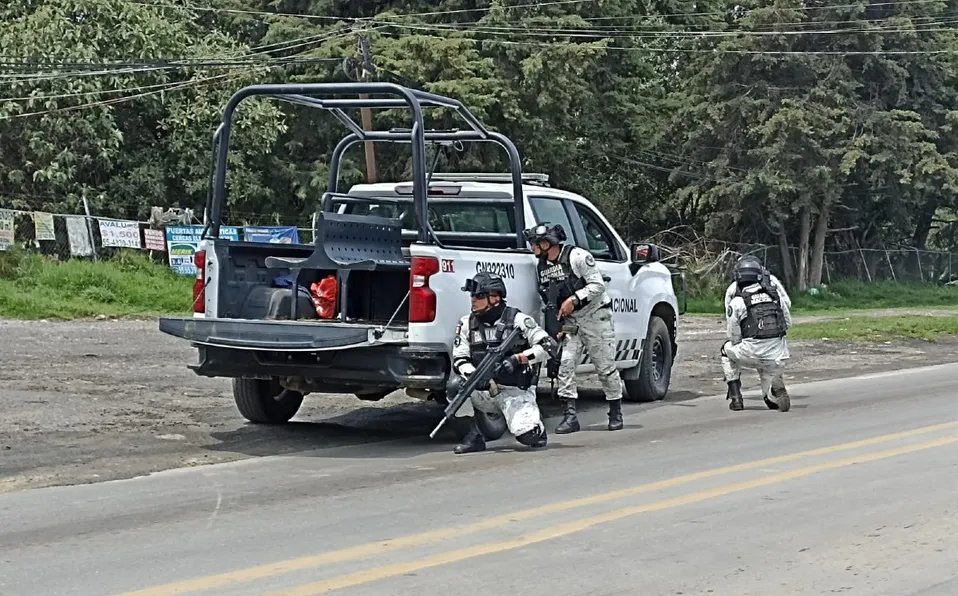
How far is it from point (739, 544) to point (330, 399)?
699cm

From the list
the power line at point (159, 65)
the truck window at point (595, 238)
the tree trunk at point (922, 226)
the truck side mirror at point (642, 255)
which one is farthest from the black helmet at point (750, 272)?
the tree trunk at point (922, 226)

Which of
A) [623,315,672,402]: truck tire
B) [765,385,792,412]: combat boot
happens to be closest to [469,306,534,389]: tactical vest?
[623,315,672,402]: truck tire

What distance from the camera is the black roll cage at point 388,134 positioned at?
9.16 m

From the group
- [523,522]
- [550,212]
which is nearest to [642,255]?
[550,212]

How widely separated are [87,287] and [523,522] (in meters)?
17.7

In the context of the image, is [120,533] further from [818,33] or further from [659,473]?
[818,33]

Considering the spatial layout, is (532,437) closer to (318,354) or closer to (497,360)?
(497,360)

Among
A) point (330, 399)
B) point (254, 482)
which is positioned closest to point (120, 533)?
point (254, 482)

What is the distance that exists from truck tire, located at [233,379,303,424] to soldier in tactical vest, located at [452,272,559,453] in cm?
204

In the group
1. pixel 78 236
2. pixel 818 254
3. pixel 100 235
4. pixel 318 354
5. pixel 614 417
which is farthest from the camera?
pixel 818 254

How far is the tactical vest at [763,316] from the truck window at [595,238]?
4.45 ft

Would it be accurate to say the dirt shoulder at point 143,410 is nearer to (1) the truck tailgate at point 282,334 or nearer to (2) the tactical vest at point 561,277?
(1) the truck tailgate at point 282,334

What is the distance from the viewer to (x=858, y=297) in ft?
131

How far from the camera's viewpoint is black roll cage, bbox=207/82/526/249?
30.0ft
